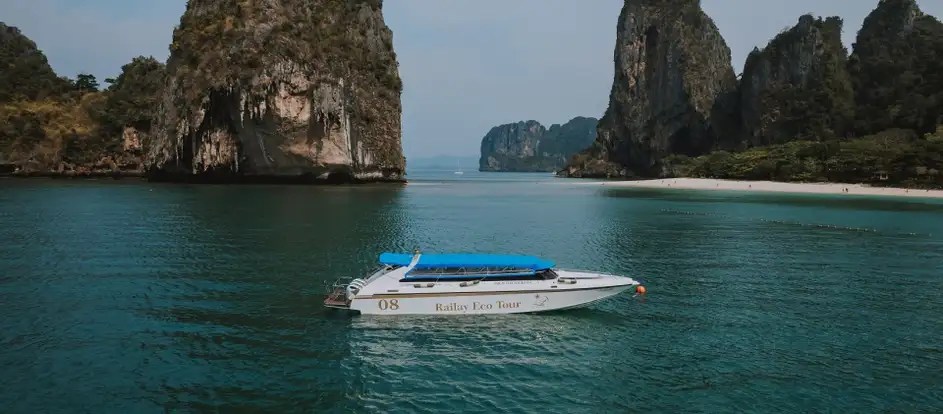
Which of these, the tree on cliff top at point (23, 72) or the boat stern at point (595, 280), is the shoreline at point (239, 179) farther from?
the boat stern at point (595, 280)

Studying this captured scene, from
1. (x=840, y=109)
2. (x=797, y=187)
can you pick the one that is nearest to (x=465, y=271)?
(x=797, y=187)

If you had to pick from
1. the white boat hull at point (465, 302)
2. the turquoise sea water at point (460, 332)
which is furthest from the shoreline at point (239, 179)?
the white boat hull at point (465, 302)

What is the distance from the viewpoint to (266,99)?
10162cm

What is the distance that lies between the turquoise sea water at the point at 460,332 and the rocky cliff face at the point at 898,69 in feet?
349

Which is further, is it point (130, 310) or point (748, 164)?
point (748, 164)

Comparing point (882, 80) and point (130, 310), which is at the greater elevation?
point (882, 80)

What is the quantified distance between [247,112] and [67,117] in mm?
76603

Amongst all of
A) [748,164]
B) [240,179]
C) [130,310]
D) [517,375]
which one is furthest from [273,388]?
[748,164]

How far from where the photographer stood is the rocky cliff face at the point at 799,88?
15588 cm

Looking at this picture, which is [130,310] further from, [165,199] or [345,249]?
[165,199]

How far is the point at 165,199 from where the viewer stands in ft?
257

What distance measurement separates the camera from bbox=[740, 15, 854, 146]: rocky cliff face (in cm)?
15588

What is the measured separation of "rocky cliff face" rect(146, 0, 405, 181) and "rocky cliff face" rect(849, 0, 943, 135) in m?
119

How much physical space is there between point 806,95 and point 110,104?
624ft
